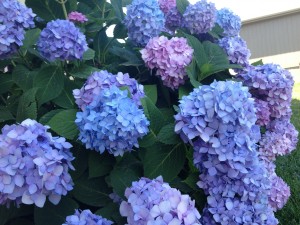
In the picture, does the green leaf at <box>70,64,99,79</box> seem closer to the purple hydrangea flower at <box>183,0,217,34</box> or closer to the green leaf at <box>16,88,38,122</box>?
the green leaf at <box>16,88,38,122</box>

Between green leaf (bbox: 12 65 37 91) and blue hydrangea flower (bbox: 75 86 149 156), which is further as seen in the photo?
green leaf (bbox: 12 65 37 91)

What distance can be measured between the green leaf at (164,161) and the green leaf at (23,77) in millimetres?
530

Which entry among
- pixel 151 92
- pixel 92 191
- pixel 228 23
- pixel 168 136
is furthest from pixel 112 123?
pixel 228 23

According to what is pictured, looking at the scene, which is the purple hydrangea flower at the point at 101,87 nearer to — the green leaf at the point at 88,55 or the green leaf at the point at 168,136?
the green leaf at the point at 168,136

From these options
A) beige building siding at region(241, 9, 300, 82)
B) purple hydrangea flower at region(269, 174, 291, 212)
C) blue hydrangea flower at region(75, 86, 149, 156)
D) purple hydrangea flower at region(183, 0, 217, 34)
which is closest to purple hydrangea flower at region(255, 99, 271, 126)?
purple hydrangea flower at region(269, 174, 291, 212)

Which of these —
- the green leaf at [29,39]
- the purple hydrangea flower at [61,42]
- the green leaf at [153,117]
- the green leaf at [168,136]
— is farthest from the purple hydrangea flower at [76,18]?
the green leaf at [168,136]

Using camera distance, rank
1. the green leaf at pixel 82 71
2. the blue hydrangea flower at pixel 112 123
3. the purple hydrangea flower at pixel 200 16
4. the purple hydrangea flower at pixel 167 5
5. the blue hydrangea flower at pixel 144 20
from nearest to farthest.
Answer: the blue hydrangea flower at pixel 112 123 → the green leaf at pixel 82 71 → the blue hydrangea flower at pixel 144 20 → the purple hydrangea flower at pixel 200 16 → the purple hydrangea flower at pixel 167 5

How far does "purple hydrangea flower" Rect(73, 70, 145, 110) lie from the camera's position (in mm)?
1171

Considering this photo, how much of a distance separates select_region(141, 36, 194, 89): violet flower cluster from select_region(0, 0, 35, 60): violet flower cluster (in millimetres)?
429

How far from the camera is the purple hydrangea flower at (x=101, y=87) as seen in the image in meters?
1.17

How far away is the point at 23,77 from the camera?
1438 millimetres

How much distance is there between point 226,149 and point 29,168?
48 cm

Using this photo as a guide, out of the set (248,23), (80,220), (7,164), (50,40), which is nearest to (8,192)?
(7,164)

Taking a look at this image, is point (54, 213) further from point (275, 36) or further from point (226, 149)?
point (275, 36)
